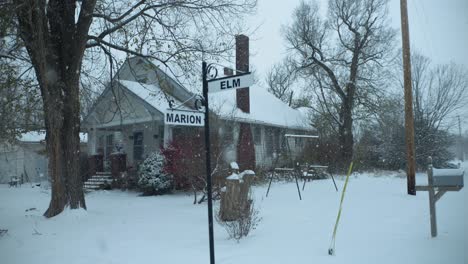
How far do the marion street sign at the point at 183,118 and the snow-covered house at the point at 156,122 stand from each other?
8.94 meters

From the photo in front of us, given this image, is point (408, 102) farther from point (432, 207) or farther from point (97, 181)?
point (97, 181)

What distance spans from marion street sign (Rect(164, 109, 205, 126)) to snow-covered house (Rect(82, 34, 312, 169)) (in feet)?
29.3

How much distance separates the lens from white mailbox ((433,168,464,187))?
647 centimetres

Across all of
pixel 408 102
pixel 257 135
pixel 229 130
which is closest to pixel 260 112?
pixel 257 135

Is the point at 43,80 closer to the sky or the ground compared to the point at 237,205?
closer to the sky

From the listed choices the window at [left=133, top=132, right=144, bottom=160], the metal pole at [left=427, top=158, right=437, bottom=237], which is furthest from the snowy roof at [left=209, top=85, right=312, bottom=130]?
the metal pole at [left=427, top=158, right=437, bottom=237]

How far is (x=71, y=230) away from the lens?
883cm

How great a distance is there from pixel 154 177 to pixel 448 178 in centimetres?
1120

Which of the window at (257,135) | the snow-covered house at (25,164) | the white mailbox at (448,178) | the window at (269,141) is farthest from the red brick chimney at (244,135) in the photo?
the snow-covered house at (25,164)

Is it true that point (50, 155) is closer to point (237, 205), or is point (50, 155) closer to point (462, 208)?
point (237, 205)

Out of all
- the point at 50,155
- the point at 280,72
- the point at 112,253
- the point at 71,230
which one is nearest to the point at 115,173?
the point at 50,155

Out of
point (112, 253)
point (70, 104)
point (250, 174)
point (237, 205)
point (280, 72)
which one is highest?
point (280, 72)

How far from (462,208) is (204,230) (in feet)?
19.4

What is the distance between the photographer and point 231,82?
5.29m
